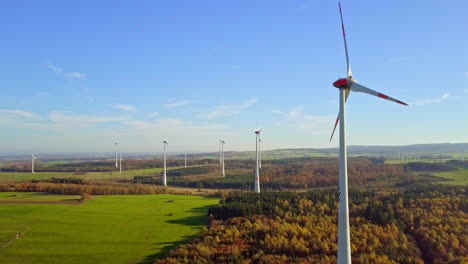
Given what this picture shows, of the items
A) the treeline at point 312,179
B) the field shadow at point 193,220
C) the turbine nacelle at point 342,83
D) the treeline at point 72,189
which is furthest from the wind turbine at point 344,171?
the treeline at point 312,179

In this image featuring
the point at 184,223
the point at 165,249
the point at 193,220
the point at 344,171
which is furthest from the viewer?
the point at 193,220

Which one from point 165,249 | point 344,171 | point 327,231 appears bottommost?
point 165,249

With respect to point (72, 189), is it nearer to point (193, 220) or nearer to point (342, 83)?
point (193, 220)

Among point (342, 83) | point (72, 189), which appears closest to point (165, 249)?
point (342, 83)

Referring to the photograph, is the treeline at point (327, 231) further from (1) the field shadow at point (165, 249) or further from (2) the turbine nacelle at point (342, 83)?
(2) the turbine nacelle at point (342, 83)

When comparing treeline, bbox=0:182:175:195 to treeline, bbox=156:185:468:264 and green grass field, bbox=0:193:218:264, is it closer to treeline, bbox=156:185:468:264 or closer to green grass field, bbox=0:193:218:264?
green grass field, bbox=0:193:218:264

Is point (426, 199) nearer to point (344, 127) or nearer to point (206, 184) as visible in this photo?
point (344, 127)

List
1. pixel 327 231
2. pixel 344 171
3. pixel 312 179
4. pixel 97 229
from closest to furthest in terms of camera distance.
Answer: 1. pixel 344 171
2. pixel 327 231
3. pixel 97 229
4. pixel 312 179
